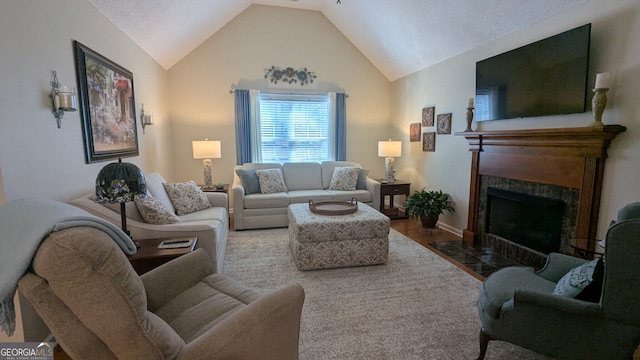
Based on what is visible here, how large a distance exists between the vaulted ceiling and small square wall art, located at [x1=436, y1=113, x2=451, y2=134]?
794mm

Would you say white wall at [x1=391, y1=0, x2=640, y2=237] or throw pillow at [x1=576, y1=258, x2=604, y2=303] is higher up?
white wall at [x1=391, y1=0, x2=640, y2=237]

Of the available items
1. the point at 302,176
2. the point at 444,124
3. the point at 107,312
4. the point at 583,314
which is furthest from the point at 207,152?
the point at 583,314

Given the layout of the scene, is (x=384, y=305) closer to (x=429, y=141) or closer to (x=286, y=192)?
(x=286, y=192)

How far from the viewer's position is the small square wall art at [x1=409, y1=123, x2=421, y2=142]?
480 cm

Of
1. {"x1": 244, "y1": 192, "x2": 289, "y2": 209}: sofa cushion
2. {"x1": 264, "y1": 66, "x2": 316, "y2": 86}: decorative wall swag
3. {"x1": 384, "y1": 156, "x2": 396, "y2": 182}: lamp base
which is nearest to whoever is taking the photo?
{"x1": 244, "y1": 192, "x2": 289, "y2": 209}: sofa cushion

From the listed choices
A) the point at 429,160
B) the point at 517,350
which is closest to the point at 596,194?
the point at 517,350

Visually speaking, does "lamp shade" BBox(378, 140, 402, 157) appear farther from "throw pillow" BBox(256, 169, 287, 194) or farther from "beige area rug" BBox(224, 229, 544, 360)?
"beige area rug" BBox(224, 229, 544, 360)

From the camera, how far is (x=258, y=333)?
116cm

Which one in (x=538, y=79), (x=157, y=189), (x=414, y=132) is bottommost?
(x=157, y=189)

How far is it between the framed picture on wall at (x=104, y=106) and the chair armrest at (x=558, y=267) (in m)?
3.40

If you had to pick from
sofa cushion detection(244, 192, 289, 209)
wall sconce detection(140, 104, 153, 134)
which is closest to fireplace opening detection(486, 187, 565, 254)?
sofa cushion detection(244, 192, 289, 209)

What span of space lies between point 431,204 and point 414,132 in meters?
1.39

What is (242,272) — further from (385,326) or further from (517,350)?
(517,350)

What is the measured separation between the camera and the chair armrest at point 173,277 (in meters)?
1.54
